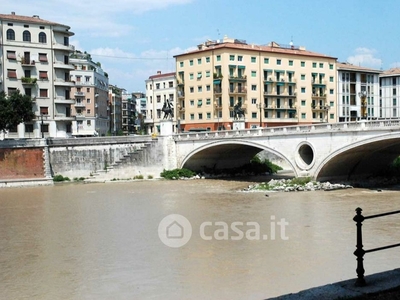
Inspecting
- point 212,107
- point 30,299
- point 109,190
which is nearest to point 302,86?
point 212,107

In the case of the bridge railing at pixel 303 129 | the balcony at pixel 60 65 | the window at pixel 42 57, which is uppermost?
the window at pixel 42 57

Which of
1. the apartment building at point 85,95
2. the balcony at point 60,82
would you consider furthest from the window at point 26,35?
the apartment building at point 85,95

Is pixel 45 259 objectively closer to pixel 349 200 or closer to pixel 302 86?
pixel 349 200

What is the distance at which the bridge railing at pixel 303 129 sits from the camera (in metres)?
31.9

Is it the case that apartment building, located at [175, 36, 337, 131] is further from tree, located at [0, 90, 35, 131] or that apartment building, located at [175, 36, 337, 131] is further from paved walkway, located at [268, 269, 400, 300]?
paved walkway, located at [268, 269, 400, 300]

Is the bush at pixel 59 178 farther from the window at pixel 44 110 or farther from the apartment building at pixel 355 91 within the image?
the apartment building at pixel 355 91

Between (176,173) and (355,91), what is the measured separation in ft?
120

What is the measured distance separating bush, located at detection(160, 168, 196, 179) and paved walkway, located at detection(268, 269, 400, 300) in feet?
129

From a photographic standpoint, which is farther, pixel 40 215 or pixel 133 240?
pixel 40 215

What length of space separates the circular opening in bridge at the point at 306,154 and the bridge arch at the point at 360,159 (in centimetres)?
162

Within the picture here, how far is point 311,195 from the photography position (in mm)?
31984

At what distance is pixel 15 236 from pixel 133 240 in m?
5.02

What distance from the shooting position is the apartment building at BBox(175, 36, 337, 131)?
60.3 metres

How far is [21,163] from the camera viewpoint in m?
42.9
